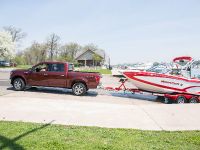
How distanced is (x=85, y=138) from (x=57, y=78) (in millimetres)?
9319

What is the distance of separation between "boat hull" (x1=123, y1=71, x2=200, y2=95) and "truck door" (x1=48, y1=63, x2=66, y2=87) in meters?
4.33

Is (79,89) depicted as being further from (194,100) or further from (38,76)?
(194,100)

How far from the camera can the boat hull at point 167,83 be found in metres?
14.7

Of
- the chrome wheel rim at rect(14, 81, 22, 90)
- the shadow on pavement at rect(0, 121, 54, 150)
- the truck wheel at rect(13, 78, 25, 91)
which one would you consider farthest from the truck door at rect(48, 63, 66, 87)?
the shadow on pavement at rect(0, 121, 54, 150)

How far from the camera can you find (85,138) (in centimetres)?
648

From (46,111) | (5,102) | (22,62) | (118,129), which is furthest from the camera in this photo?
(22,62)

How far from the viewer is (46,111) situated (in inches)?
381

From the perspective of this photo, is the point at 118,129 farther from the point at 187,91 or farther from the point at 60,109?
the point at 187,91

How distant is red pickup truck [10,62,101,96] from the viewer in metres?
15.3

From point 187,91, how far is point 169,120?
6.17 meters

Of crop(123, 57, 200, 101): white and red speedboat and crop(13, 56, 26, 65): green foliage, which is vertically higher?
crop(13, 56, 26, 65): green foliage

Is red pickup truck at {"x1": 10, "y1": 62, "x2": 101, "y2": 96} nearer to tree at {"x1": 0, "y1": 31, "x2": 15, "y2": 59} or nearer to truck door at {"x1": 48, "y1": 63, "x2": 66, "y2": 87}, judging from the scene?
truck door at {"x1": 48, "y1": 63, "x2": 66, "y2": 87}

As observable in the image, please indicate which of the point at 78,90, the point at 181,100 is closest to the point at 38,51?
the point at 78,90

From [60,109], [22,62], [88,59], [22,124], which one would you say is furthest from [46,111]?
[22,62]
